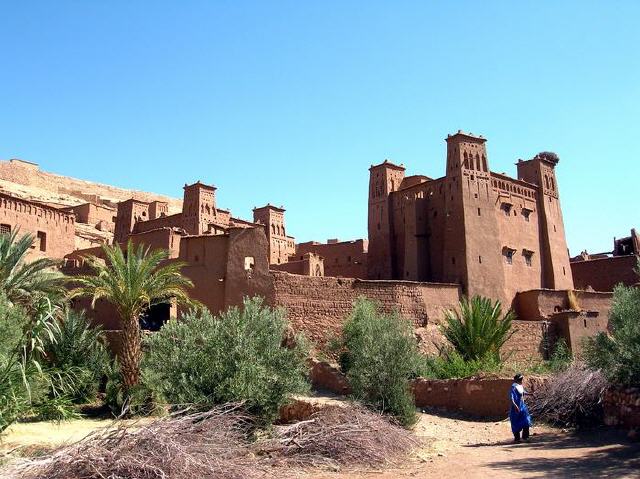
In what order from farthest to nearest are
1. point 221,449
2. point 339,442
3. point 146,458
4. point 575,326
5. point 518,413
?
point 575,326
point 518,413
point 339,442
point 221,449
point 146,458

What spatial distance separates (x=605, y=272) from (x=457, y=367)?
18.3m

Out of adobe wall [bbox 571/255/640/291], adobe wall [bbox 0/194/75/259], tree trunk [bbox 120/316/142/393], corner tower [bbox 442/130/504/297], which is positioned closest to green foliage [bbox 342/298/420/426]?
tree trunk [bbox 120/316/142/393]

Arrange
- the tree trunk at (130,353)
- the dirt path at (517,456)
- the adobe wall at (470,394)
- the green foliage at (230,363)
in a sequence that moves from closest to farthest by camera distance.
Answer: the dirt path at (517,456)
the green foliage at (230,363)
the adobe wall at (470,394)
the tree trunk at (130,353)

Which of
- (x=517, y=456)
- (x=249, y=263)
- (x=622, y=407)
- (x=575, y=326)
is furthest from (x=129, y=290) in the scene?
(x=575, y=326)

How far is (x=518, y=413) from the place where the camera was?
12.3 m

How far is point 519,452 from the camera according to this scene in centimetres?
1119

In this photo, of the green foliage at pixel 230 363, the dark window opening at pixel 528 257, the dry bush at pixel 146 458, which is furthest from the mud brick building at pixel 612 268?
the dry bush at pixel 146 458

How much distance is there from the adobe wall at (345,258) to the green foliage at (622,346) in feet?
64.9

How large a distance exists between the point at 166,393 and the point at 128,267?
15.8 ft

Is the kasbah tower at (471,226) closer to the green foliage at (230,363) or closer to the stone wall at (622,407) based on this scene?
the stone wall at (622,407)

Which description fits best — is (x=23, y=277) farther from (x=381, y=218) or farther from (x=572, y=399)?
(x=381, y=218)

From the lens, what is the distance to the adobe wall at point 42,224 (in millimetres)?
29438

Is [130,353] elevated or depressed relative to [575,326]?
depressed

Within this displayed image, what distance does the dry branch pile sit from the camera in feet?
25.9
